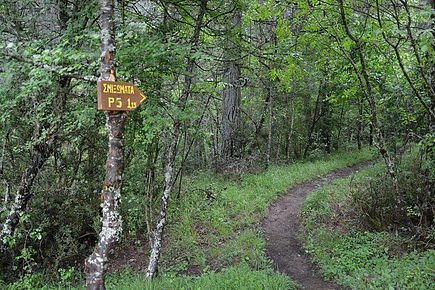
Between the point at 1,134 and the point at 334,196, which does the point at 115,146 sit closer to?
the point at 1,134

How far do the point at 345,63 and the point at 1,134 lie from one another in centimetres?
856

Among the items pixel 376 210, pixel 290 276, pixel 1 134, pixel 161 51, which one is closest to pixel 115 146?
pixel 161 51

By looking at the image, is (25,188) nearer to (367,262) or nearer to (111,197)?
(111,197)

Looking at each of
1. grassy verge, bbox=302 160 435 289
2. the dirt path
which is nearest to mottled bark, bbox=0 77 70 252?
the dirt path

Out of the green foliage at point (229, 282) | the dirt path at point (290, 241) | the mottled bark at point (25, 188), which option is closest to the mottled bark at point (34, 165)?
the mottled bark at point (25, 188)

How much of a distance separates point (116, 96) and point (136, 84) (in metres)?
1.49

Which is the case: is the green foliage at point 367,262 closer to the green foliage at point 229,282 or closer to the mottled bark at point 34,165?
the green foliage at point 229,282

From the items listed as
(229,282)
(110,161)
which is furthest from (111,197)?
(229,282)

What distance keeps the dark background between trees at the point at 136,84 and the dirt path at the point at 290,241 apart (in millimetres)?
2269

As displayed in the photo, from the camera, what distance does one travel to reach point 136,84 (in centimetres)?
498

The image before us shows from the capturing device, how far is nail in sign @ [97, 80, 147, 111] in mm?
3445

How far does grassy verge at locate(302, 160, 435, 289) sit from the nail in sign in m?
4.31

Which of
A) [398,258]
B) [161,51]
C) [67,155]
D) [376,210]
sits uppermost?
[161,51]

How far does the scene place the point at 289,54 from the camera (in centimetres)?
587
